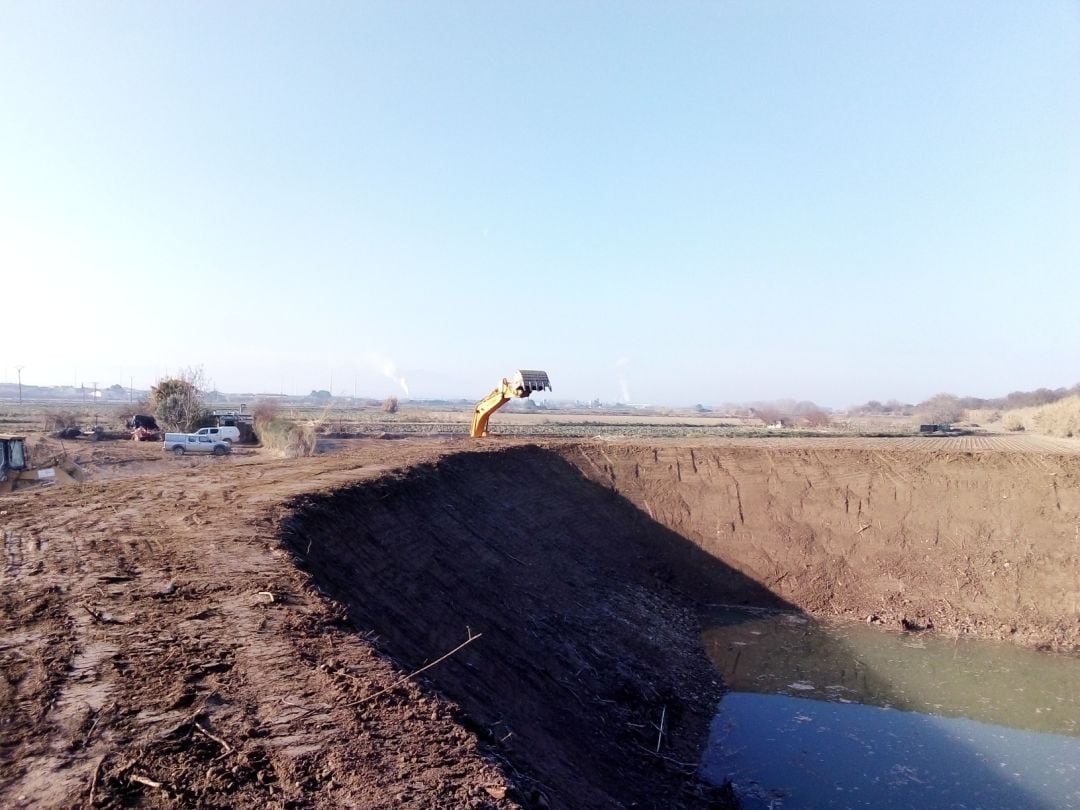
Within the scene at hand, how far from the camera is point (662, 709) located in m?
12.3

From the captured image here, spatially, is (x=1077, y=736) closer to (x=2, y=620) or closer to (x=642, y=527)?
(x=642, y=527)

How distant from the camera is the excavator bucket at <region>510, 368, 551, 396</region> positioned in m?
24.1

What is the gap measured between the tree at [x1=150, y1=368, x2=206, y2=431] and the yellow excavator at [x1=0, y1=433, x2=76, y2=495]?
74.4 feet

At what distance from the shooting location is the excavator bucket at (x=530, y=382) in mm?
24062

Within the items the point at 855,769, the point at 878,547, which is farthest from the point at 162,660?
the point at 878,547

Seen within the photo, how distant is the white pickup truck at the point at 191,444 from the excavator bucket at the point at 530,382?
17381mm

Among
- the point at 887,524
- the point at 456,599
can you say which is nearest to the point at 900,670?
the point at 887,524

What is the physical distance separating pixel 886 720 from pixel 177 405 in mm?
39410

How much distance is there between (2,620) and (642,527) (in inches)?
731

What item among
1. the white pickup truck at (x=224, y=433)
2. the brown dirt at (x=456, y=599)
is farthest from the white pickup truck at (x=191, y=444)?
the brown dirt at (x=456, y=599)

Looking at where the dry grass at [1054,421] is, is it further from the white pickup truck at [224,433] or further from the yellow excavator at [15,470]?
the yellow excavator at [15,470]

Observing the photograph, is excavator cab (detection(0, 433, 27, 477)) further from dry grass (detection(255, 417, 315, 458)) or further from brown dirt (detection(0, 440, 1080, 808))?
dry grass (detection(255, 417, 315, 458))

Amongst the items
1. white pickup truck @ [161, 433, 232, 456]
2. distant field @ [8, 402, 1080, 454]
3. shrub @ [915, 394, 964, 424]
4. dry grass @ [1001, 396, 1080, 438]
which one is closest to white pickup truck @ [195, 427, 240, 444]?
white pickup truck @ [161, 433, 232, 456]

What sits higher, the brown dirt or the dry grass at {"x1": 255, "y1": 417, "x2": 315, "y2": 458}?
the dry grass at {"x1": 255, "y1": 417, "x2": 315, "y2": 458}
